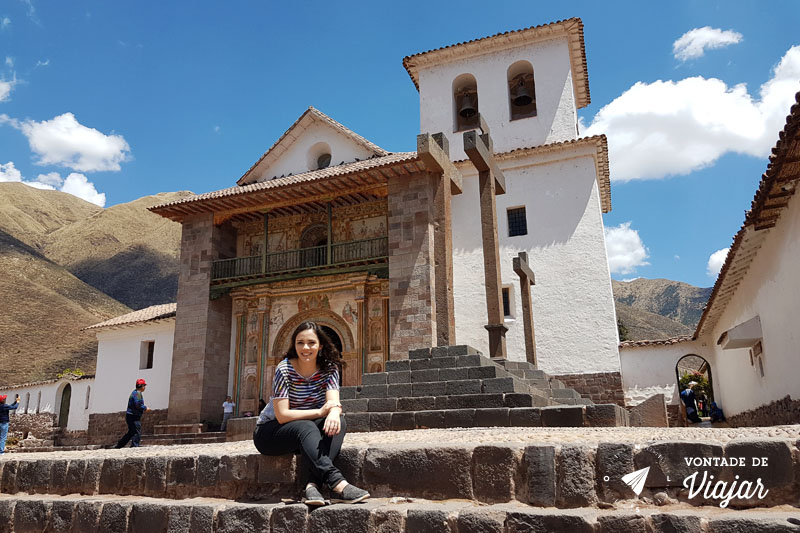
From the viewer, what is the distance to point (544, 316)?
48.0 ft

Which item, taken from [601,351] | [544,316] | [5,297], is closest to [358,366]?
[544,316]

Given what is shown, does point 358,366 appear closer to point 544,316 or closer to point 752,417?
point 544,316

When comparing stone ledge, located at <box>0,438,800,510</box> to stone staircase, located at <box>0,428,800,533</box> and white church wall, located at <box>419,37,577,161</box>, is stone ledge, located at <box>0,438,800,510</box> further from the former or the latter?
white church wall, located at <box>419,37,577,161</box>

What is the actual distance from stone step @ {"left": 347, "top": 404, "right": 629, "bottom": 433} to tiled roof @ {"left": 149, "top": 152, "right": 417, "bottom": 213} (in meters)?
8.46

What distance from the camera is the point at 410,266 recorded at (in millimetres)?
14344

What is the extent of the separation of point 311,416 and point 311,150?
15.1m

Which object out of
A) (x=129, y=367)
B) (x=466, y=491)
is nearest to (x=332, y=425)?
(x=466, y=491)

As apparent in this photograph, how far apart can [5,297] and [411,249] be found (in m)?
35.4

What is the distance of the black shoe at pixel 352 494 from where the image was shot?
131 inches

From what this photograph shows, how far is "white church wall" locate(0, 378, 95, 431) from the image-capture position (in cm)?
1989

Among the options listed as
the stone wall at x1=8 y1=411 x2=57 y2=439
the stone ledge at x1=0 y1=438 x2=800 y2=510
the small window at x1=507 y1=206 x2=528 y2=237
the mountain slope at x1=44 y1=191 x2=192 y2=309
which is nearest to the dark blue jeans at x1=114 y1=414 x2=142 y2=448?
the stone ledge at x1=0 y1=438 x2=800 y2=510

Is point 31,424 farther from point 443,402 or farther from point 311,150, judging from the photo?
point 443,402

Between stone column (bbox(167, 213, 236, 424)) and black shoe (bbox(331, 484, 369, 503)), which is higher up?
stone column (bbox(167, 213, 236, 424))

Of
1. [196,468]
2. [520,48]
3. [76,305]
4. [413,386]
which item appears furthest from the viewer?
[76,305]
